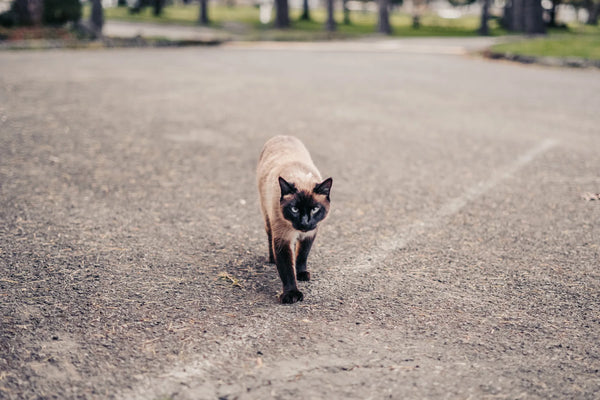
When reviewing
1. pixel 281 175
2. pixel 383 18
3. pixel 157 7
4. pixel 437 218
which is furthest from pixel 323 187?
pixel 157 7

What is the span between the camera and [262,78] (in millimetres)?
12320

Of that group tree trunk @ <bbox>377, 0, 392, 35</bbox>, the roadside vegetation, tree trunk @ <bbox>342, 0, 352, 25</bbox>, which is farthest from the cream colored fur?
tree trunk @ <bbox>342, 0, 352, 25</bbox>

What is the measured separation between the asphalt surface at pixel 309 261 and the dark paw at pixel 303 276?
0.23ft

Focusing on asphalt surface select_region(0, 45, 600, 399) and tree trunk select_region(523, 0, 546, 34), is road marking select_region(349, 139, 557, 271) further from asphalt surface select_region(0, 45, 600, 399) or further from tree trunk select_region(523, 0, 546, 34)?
tree trunk select_region(523, 0, 546, 34)

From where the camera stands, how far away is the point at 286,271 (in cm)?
341

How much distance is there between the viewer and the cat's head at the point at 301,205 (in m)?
3.29

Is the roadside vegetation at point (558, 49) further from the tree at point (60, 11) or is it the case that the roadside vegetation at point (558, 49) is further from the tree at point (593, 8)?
the tree at point (593, 8)

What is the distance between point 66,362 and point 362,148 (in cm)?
497

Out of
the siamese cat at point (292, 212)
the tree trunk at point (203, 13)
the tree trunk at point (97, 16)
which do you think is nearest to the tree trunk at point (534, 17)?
the tree trunk at point (203, 13)

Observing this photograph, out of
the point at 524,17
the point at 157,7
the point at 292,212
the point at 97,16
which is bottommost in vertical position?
the point at 292,212

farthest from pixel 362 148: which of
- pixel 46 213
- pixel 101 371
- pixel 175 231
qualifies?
pixel 101 371

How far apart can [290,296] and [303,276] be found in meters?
0.34

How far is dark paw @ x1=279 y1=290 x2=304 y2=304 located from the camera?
11.1 feet

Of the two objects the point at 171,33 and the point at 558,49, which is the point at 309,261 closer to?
the point at 558,49
